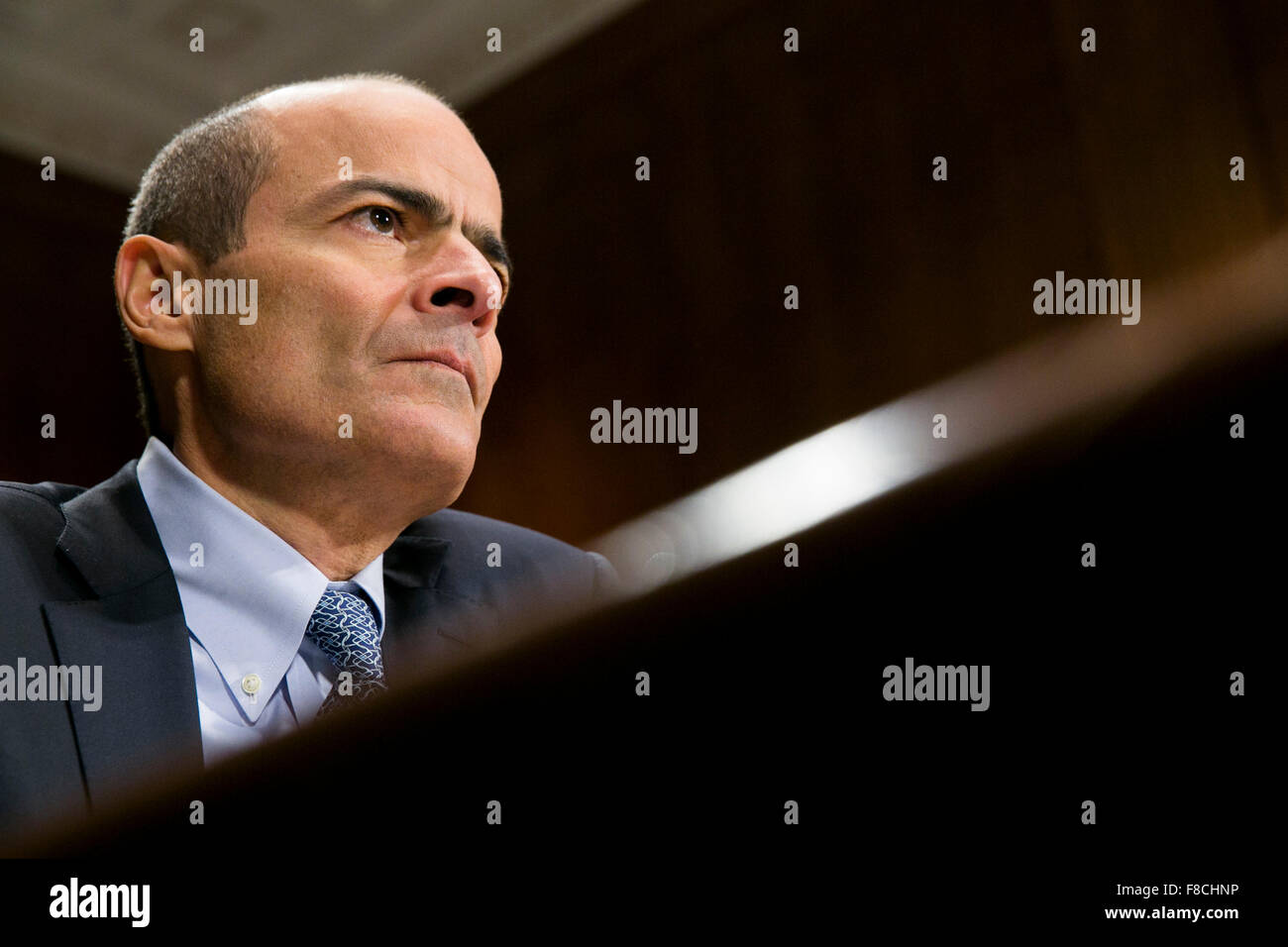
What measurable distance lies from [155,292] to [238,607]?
14.9 inches

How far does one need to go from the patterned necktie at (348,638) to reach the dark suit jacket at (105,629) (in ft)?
0.11

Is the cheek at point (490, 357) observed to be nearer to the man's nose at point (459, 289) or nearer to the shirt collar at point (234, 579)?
the man's nose at point (459, 289)

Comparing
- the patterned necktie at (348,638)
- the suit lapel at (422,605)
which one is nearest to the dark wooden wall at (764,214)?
the suit lapel at (422,605)

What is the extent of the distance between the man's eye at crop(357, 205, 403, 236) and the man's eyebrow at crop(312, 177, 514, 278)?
0.02 meters

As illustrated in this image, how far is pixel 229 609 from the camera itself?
3.16 feet

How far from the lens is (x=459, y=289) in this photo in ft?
3.69

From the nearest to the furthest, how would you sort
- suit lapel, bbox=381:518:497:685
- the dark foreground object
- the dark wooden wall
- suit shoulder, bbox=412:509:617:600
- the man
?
1. the dark foreground object
2. the man
3. suit lapel, bbox=381:518:497:685
4. suit shoulder, bbox=412:509:617:600
5. the dark wooden wall

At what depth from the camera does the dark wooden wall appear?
6.87 feet

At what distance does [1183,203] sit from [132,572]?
1.26 meters

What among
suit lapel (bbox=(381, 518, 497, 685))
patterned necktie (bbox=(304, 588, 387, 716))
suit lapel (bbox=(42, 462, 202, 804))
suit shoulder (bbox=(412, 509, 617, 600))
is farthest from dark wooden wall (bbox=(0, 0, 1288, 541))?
suit lapel (bbox=(42, 462, 202, 804))

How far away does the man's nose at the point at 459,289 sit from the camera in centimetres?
110

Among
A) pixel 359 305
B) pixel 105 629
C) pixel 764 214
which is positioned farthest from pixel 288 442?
pixel 764 214

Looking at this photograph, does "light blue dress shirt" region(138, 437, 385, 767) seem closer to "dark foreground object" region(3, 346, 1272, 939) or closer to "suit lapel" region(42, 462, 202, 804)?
"suit lapel" region(42, 462, 202, 804)
